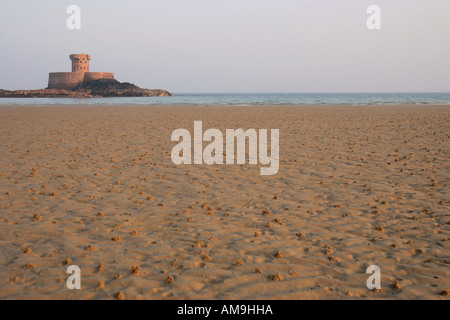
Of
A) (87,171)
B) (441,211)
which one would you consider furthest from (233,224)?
(87,171)

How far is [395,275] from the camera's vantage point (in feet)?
16.2

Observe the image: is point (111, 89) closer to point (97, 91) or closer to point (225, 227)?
point (97, 91)

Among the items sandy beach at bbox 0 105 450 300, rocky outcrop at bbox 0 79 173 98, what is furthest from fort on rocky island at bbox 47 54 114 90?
sandy beach at bbox 0 105 450 300

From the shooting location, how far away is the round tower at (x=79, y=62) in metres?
133

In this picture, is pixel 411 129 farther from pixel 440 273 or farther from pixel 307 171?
pixel 440 273

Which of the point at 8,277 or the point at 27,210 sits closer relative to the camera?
the point at 8,277

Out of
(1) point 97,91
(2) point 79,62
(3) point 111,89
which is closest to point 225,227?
(1) point 97,91

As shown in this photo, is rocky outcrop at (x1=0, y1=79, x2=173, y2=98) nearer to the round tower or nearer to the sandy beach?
the round tower

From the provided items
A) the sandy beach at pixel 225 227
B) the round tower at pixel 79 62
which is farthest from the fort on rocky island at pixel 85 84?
the sandy beach at pixel 225 227

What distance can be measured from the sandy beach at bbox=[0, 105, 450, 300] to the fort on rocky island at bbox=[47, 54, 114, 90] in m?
130

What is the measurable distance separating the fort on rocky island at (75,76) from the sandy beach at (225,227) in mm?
130044

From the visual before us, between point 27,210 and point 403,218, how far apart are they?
7900mm

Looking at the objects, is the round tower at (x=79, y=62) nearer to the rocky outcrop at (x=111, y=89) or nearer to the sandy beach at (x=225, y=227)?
the rocky outcrop at (x=111, y=89)

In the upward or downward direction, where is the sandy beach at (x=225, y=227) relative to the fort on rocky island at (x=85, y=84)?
downward
